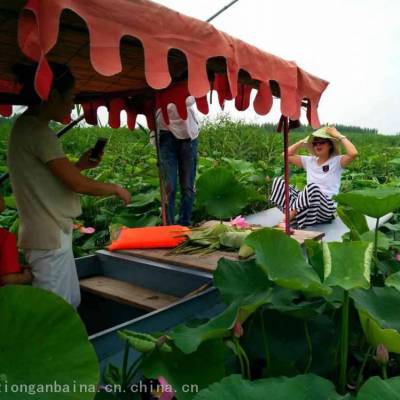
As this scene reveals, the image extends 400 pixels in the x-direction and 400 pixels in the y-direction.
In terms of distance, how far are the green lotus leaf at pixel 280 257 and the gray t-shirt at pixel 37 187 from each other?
0.86 m

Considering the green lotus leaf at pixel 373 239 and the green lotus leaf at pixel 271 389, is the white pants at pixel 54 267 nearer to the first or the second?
the green lotus leaf at pixel 271 389

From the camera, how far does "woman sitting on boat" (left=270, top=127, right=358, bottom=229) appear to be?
369 centimetres

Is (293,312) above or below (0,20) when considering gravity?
below

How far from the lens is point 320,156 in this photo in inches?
152

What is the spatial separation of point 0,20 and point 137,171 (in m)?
Answer: 3.18

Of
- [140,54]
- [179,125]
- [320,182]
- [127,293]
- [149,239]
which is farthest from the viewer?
[320,182]

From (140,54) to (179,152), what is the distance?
1.56 meters

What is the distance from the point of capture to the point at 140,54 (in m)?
2.11

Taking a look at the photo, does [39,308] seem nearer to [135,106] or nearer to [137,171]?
[135,106]

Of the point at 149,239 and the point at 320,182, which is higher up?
the point at 320,182

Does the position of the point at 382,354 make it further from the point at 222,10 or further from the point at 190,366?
the point at 222,10

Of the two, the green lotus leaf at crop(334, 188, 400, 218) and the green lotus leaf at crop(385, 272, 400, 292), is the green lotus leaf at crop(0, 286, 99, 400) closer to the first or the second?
the green lotus leaf at crop(385, 272, 400, 292)

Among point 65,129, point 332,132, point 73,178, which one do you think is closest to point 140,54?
point 73,178

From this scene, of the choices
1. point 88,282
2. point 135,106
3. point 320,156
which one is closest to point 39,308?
point 88,282
